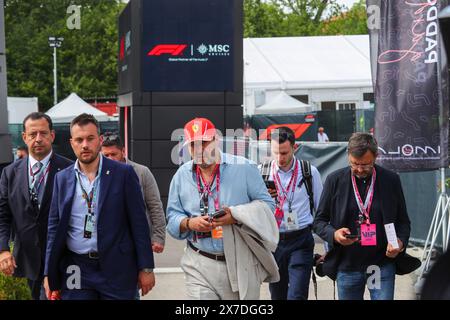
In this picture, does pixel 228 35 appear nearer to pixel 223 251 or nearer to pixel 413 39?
pixel 413 39

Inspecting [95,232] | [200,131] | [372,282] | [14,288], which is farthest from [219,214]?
[14,288]

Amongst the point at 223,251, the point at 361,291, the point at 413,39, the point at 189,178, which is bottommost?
the point at 361,291

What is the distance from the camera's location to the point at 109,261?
6.12 meters

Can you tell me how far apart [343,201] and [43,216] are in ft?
7.74

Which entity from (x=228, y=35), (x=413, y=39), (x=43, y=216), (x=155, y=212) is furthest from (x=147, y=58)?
(x=43, y=216)

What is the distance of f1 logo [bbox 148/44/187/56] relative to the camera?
15.3 m

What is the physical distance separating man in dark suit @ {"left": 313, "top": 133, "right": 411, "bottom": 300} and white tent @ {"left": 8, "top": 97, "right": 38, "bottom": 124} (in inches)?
1288

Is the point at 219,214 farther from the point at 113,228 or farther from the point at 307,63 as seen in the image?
the point at 307,63

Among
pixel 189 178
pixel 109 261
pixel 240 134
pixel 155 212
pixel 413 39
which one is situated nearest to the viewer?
pixel 109 261

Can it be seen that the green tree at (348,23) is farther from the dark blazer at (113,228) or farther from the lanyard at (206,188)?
the dark blazer at (113,228)

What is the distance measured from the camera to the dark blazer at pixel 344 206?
695 cm

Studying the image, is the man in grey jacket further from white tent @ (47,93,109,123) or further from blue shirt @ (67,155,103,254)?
white tent @ (47,93,109,123)

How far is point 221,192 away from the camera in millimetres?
6434

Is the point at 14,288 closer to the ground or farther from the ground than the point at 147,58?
closer to the ground
